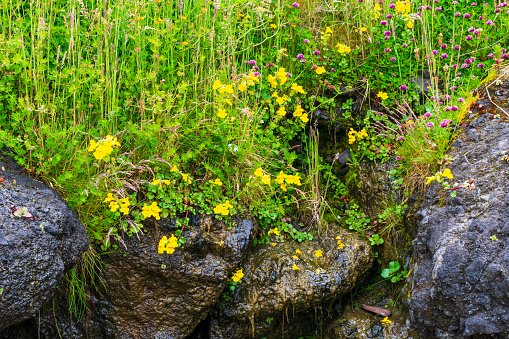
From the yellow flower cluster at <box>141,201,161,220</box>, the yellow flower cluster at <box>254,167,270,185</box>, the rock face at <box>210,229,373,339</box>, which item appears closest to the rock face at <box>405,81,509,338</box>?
the rock face at <box>210,229,373,339</box>

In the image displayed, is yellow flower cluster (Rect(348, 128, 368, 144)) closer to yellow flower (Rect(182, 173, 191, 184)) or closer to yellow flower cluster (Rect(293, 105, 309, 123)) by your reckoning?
yellow flower cluster (Rect(293, 105, 309, 123))

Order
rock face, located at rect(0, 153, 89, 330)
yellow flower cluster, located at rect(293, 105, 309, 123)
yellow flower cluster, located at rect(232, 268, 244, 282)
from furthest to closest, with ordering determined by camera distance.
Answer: yellow flower cluster, located at rect(293, 105, 309, 123)
yellow flower cluster, located at rect(232, 268, 244, 282)
rock face, located at rect(0, 153, 89, 330)

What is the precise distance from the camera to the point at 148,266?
2.71 meters

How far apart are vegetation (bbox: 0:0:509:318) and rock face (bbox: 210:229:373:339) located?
0.65ft

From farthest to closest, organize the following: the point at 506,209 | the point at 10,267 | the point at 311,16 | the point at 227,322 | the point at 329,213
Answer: the point at 311,16 → the point at 329,213 → the point at 227,322 → the point at 506,209 → the point at 10,267

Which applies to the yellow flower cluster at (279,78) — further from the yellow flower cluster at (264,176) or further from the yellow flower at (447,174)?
the yellow flower at (447,174)

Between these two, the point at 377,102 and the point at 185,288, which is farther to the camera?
the point at 377,102

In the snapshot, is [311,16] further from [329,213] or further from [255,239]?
[255,239]

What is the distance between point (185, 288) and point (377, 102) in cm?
226

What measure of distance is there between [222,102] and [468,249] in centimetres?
178

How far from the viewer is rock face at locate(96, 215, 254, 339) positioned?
271 centimetres

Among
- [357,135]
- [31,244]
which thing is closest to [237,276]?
[31,244]

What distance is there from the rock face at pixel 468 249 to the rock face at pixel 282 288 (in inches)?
21.5

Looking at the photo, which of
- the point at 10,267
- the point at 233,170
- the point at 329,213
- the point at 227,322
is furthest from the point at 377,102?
the point at 10,267
